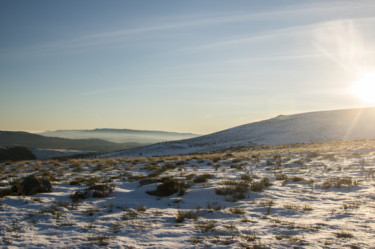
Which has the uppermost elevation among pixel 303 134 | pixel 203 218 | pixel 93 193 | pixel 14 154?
pixel 303 134

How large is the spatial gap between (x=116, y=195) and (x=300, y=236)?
215 inches

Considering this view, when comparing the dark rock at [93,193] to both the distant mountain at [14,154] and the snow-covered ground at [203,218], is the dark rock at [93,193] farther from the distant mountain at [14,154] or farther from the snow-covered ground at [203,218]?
the distant mountain at [14,154]

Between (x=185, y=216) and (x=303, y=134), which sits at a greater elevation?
(x=303, y=134)

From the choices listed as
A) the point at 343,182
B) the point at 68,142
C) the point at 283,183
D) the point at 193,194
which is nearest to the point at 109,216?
the point at 193,194

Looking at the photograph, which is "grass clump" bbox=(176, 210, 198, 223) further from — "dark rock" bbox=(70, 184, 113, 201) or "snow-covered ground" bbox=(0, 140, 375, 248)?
"dark rock" bbox=(70, 184, 113, 201)

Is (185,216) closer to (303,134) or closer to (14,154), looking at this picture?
(303,134)

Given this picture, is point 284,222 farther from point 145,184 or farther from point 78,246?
point 145,184

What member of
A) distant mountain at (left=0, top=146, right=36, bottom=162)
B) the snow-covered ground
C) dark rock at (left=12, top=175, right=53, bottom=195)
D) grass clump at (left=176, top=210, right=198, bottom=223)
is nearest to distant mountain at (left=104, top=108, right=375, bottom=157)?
distant mountain at (left=0, top=146, right=36, bottom=162)

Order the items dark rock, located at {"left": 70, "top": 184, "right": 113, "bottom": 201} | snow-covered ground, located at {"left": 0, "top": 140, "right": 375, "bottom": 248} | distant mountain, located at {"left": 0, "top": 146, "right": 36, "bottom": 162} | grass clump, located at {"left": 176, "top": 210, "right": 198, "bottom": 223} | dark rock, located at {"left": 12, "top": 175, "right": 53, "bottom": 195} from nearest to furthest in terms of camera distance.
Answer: snow-covered ground, located at {"left": 0, "top": 140, "right": 375, "bottom": 248}
grass clump, located at {"left": 176, "top": 210, "right": 198, "bottom": 223}
dark rock, located at {"left": 70, "top": 184, "right": 113, "bottom": 201}
dark rock, located at {"left": 12, "top": 175, "right": 53, "bottom": 195}
distant mountain, located at {"left": 0, "top": 146, "right": 36, "bottom": 162}

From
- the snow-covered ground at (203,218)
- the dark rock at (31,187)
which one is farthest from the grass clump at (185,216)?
the dark rock at (31,187)

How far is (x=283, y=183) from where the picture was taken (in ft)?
29.0

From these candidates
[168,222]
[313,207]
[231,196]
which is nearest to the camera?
[168,222]

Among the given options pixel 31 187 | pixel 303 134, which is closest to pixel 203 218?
pixel 31 187

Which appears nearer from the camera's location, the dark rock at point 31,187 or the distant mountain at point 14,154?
the dark rock at point 31,187
